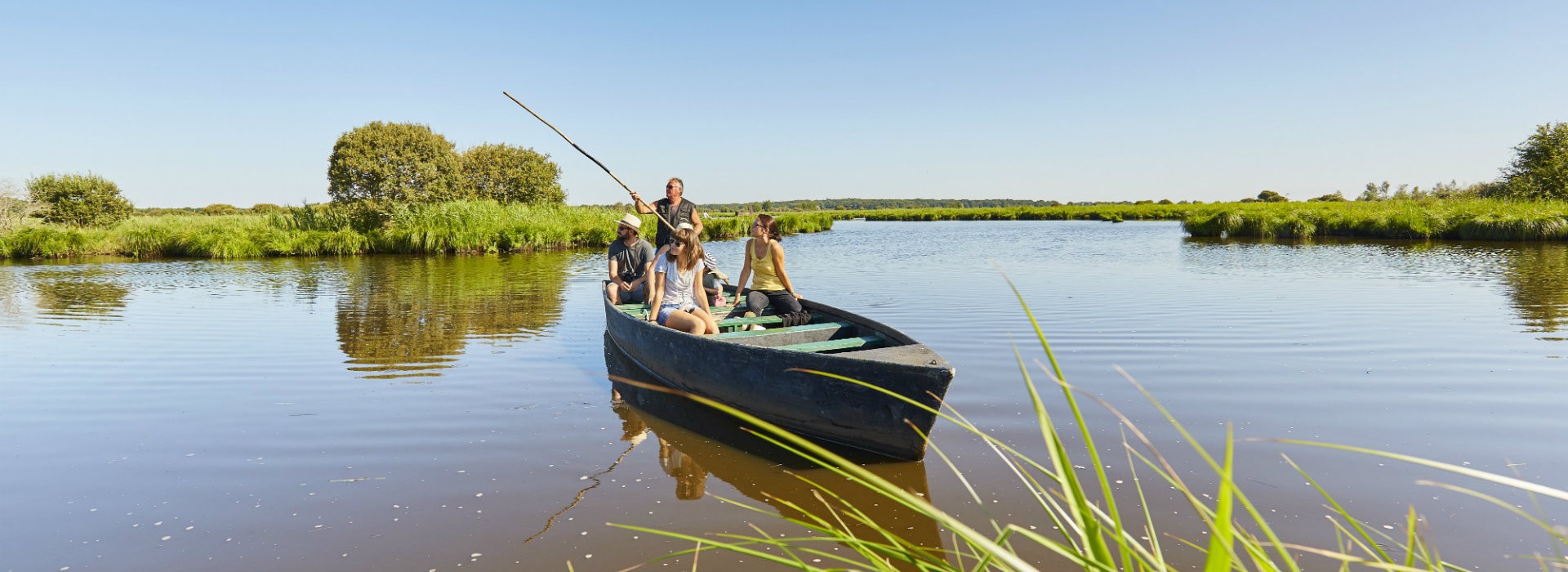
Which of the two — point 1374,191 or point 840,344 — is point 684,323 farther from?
point 1374,191

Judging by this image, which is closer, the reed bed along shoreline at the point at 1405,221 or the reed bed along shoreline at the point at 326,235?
the reed bed along shoreline at the point at 326,235

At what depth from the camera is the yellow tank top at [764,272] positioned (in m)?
7.30

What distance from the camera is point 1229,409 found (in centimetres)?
562

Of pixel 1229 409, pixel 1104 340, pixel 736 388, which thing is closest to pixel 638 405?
pixel 736 388

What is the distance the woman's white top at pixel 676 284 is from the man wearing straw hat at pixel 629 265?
1842 mm

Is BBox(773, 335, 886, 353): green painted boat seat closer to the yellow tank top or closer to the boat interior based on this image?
Answer: the boat interior

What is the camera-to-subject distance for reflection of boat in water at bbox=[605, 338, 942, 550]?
155 inches

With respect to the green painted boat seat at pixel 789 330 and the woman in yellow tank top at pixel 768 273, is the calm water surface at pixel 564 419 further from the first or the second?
the woman in yellow tank top at pixel 768 273

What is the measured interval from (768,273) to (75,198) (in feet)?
104

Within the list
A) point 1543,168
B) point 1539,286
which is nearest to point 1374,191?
point 1543,168

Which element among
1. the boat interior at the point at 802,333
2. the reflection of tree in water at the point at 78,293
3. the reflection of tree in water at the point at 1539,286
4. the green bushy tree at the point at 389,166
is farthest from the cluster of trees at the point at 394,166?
Answer: the reflection of tree in water at the point at 1539,286

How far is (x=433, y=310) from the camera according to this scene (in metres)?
11.7

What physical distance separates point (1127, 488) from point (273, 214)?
100 ft

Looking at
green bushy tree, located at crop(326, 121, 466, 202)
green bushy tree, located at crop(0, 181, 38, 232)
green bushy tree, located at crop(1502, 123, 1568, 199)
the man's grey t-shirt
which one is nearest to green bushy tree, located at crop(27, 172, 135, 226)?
green bushy tree, located at crop(0, 181, 38, 232)
